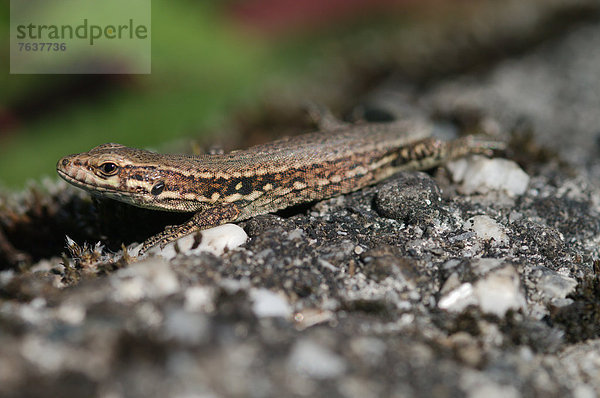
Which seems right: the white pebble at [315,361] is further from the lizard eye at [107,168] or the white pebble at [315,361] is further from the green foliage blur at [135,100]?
the green foliage blur at [135,100]

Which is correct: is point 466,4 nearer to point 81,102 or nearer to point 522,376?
point 81,102

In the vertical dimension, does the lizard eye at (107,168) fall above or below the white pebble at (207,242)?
above

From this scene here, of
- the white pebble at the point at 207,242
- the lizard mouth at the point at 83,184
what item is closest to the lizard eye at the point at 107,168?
the lizard mouth at the point at 83,184

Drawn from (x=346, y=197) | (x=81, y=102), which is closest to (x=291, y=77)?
(x=81, y=102)

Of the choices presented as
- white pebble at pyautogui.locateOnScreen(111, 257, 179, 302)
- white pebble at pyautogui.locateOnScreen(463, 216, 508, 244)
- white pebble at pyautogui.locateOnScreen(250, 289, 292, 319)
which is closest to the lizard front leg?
white pebble at pyautogui.locateOnScreen(111, 257, 179, 302)

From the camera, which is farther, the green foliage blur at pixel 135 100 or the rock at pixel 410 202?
the green foliage blur at pixel 135 100
